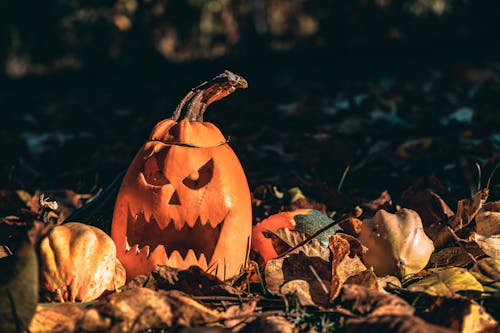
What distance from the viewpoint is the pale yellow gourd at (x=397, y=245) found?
206 centimetres

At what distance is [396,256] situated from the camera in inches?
81.3

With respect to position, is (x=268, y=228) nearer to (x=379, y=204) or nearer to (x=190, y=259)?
(x=190, y=259)

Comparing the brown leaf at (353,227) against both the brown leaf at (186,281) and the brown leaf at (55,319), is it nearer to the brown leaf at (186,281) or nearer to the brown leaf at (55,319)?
the brown leaf at (186,281)

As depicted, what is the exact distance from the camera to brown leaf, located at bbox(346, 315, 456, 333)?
4.65ft

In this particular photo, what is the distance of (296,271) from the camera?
1.99m

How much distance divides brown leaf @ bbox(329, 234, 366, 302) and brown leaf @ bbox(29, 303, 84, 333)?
737 mm

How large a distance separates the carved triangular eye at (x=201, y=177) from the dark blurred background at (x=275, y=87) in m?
1.39

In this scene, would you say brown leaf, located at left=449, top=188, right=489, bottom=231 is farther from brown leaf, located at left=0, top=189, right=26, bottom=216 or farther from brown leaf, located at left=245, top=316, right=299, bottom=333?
brown leaf, located at left=0, top=189, right=26, bottom=216

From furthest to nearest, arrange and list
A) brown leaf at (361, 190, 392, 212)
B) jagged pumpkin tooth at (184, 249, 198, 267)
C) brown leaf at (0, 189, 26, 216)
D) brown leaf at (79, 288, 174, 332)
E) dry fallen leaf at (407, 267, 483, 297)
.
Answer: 1. brown leaf at (0, 189, 26, 216)
2. brown leaf at (361, 190, 392, 212)
3. jagged pumpkin tooth at (184, 249, 198, 267)
4. dry fallen leaf at (407, 267, 483, 297)
5. brown leaf at (79, 288, 174, 332)

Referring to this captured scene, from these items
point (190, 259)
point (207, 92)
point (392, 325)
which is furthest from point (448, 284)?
Answer: point (207, 92)

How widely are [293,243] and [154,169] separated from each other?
550 millimetres

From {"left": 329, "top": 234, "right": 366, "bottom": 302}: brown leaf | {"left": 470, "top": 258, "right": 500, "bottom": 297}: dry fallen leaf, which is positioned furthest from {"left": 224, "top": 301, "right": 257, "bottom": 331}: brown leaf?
{"left": 470, "top": 258, "right": 500, "bottom": 297}: dry fallen leaf

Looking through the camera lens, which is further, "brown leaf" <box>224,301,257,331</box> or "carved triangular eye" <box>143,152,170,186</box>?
"carved triangular eye" <box>143,152,170,186</box>

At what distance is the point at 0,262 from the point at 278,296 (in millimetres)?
906
